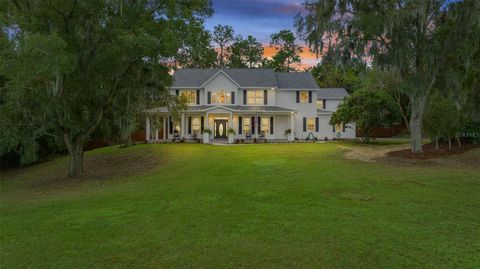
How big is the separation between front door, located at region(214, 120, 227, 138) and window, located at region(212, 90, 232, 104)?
1.94m

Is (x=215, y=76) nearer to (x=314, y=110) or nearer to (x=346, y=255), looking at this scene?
(x=314, y=110)

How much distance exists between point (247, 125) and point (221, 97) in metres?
3.49

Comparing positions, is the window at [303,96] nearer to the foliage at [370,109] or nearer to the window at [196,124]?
the foliage at [370,109]

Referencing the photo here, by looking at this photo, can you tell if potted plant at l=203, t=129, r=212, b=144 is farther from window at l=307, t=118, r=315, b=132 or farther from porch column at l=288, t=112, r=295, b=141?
window at l=307, t=118, r=315, b=132

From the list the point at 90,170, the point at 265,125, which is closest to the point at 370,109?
the point at 265,125

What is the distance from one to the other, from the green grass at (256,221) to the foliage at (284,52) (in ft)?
160

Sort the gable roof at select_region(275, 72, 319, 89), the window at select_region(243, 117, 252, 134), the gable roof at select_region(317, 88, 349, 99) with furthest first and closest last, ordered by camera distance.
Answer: the gable roof at select_region(317, 88, 349, 99), the gable roof at select_region(275, 72, 319, 89), the window at select_region(243, 117, 252, 134)

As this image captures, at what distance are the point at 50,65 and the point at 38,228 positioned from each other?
21.4 feet

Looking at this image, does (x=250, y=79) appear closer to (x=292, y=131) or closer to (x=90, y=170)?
(x=292, y=131)

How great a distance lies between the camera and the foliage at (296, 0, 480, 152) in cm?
1704

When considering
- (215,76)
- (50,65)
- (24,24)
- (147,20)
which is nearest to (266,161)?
(147,20)

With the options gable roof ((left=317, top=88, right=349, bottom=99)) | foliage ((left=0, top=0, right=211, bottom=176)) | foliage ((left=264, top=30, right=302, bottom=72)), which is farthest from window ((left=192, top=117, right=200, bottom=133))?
foliage ((left=264, top=30, right=302, bottom=72))

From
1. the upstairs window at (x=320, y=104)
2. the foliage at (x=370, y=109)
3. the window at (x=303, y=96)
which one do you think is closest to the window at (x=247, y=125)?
the window at (x=303, y=96)

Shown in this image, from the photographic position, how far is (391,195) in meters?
9.85
